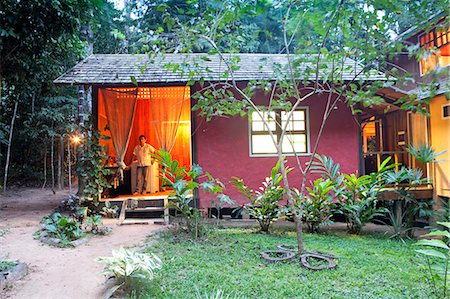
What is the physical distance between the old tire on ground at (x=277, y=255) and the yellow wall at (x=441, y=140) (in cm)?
511

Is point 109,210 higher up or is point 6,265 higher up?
point 109,210

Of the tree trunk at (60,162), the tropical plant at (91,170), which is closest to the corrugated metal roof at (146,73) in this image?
the tropical plant at (91,170)

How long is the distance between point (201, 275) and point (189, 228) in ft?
6.04

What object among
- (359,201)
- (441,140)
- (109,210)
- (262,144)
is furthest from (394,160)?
(109,210)

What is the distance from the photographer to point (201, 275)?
4.01 metres

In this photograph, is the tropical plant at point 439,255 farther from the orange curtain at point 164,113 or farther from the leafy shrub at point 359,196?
the orange curtain at point 164,113

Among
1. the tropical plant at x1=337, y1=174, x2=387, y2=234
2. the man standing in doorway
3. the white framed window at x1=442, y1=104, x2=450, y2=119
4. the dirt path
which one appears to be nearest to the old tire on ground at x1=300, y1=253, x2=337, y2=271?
the tropical plant at x1=337, y1=174, x2=387, y2=234

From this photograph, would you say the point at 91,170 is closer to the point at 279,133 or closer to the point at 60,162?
the point at 279,133

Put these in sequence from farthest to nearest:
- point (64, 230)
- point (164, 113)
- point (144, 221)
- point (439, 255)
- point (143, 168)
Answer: point (164, 113) → point (143, 168) → point (144, 221) → point (64, 230) → point (439, 255)

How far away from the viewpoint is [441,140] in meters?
8.49

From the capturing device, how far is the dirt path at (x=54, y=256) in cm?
370

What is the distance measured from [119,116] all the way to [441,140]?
8260 millimetres

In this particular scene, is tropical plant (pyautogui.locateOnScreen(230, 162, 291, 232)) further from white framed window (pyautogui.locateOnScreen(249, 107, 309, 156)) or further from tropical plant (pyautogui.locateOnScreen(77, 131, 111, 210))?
tropical plant (pyautogui.locateOnScreen(77, 131, 111, 210))

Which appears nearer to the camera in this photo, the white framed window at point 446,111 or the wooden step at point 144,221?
the wooden step at point 144,221
